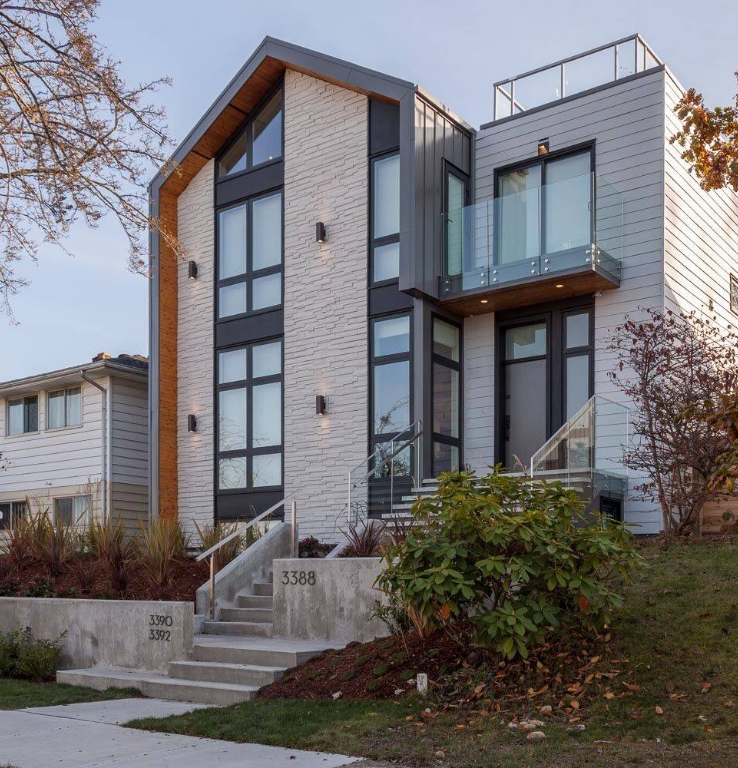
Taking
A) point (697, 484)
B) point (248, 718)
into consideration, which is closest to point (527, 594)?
point (248, 718)

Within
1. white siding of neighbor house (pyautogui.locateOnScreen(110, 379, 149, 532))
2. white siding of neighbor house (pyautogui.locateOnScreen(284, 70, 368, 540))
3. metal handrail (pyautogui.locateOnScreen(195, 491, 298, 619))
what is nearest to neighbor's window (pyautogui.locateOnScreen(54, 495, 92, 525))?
white siding of neighbor house (pyautogui.locateOnScreen(110, 379, 149, 532))

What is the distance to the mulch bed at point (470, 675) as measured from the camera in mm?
7195

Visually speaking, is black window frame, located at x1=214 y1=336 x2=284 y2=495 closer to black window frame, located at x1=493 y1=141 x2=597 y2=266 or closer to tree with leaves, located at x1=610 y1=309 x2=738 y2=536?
black window frame, located at x1=493 y1=141 x2=597 y2=266

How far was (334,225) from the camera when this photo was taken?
1694 cm

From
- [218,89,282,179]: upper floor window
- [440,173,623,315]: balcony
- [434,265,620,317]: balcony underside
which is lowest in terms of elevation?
[434,265,620,317]: balcony underside

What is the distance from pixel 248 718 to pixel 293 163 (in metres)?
12.1

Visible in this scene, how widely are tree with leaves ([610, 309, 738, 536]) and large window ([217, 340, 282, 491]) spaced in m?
6.71

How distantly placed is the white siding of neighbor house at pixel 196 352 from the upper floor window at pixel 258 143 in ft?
1.46

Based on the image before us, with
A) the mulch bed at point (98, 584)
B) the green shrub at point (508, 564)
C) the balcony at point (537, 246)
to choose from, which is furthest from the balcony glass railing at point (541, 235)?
A: the green shrub at point (508, 564)

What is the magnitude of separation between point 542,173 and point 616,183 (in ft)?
4.50

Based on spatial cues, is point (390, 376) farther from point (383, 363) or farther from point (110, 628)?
point (110, 628)

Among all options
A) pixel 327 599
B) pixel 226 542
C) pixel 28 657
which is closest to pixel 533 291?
pixel 226 542

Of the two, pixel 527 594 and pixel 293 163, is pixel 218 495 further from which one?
pixel 527 594

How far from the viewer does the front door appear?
49.4 feet
